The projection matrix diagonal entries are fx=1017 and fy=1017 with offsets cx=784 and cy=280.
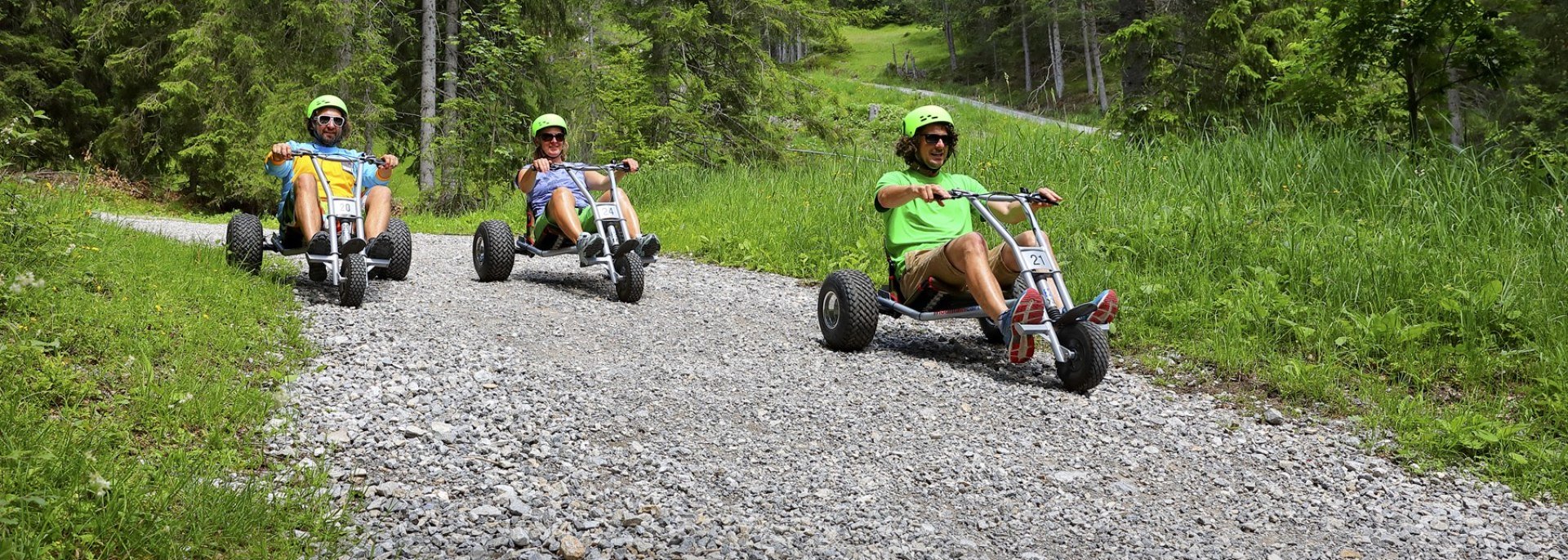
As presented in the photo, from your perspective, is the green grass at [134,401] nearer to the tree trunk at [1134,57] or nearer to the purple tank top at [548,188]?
the purple tank top at [548,188]

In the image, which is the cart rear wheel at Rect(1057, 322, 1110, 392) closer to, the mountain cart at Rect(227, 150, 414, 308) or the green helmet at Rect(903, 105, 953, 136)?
the green helmet at Rect(903, 105, 953, 136)

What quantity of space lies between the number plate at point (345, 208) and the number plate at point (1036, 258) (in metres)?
4.01

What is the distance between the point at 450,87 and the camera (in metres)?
14.7

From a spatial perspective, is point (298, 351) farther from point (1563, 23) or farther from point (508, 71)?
point (1563, 23)

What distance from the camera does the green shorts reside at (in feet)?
23.2

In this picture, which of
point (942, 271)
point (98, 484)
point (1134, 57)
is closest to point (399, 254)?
point (942, 271)

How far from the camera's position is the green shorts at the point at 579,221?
7.07 metres

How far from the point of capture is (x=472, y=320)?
5570 millimetres

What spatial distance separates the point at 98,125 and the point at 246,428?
20.7 m

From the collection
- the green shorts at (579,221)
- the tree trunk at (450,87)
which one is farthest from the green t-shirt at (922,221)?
the tree trunk at (450,87)

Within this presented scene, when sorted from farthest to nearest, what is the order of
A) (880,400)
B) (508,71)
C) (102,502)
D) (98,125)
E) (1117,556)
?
(98,125)
(508,71)
(880,400)
(1117,556)
(102,502)

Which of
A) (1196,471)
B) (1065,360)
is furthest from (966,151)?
(1196,471)

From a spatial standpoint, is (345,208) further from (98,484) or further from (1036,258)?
(1036,258)

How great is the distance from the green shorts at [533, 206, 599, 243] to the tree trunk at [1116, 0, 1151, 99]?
4.83 meters
